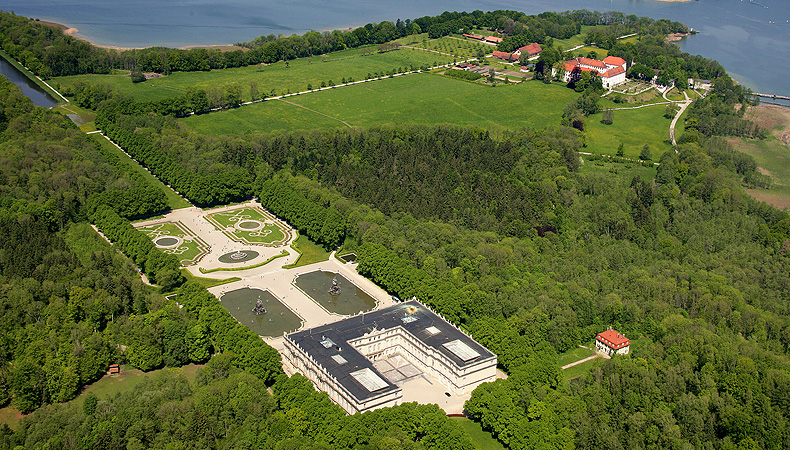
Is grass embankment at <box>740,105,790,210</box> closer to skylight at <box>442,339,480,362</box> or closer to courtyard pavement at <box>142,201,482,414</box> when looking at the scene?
skylight at <box>442,339,480,362</box>

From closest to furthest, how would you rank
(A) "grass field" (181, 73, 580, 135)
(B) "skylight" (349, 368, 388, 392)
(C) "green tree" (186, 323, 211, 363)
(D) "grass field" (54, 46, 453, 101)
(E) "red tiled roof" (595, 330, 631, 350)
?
1. (B) "skylight" (349, 368, 388, 392)
2. (C) "green tree" (186, 323, 211, 363)
3. (E) "red tiled roof" (595, 330, 631, 350)
4. (A) "grass field" (181, 73, 580, 135)
5. (D) "grass field" (54, 46, 453, 101)

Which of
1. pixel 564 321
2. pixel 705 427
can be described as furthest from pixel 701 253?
pixel 705 427

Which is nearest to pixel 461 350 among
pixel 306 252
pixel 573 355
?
pixel 573 355

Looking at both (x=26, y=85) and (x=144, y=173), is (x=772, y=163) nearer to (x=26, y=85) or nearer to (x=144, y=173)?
(x=144, y=173)

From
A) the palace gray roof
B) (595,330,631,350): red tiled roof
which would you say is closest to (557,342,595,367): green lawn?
(595,330,631,350): red tiled roof

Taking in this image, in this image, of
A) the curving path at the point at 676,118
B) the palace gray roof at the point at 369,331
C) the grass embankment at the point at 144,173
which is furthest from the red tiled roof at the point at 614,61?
the palace gray roof at the point at 369,331

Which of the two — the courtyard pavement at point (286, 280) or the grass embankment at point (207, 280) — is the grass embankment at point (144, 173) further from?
the grass embankment at point (207, 280)
